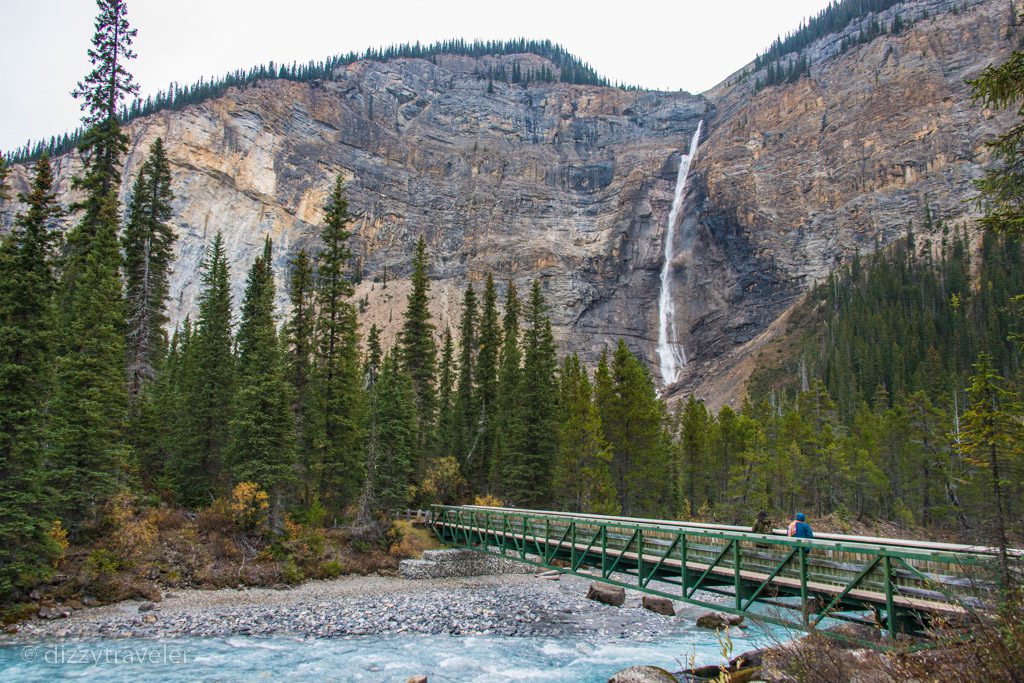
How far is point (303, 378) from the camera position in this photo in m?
32.7

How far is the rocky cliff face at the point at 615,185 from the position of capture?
11400 cm

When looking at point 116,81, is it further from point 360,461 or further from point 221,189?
point 221,189

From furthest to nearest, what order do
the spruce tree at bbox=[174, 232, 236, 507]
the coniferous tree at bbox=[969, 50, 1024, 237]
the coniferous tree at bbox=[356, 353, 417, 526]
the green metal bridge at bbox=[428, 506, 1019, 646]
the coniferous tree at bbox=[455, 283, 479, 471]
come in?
the coniferous tree at bbox=[455, 283, 479, 471] < the coniferous tree at bbox=[356, 353, 417, 526] < the spruce tree at bbox=[174, 232, 236, 507] < the coniferous tree at bbox=[969, 50, 1024, 237] < the green metal bridge at bbox=[428, 506, 1019, 646]

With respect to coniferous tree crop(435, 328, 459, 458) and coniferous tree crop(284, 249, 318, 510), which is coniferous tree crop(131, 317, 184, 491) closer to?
coniferous tree crop(284, 249, 318, 510)

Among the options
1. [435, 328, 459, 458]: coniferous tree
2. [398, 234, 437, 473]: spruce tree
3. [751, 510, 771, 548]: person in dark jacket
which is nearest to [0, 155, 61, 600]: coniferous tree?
[751, 510, 771, 548]: person in dark jacket

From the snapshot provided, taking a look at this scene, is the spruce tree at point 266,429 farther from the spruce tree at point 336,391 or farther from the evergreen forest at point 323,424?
the spruce tree at point 336,391

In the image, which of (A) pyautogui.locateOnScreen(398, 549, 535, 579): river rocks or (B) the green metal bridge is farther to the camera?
(A) pyautogui.locateOnScreen(398, 549, 535, 579): river rocks

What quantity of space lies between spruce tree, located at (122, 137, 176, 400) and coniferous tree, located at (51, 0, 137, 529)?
4.59 feet

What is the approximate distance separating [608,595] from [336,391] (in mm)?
18043

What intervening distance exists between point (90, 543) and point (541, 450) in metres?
24.4

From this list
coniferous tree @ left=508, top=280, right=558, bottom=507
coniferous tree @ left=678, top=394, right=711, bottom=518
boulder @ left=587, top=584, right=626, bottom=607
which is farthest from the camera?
coniferous tree @ left=678, top=394, right=711, bottom=518

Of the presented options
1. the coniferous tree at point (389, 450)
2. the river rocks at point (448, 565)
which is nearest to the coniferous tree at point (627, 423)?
the river rocks at point (448, 565)

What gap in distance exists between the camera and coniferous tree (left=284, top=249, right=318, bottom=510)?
32.6 m

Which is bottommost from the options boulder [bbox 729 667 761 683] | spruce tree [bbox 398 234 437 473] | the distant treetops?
boulder [bbox 729 667 761 683]
